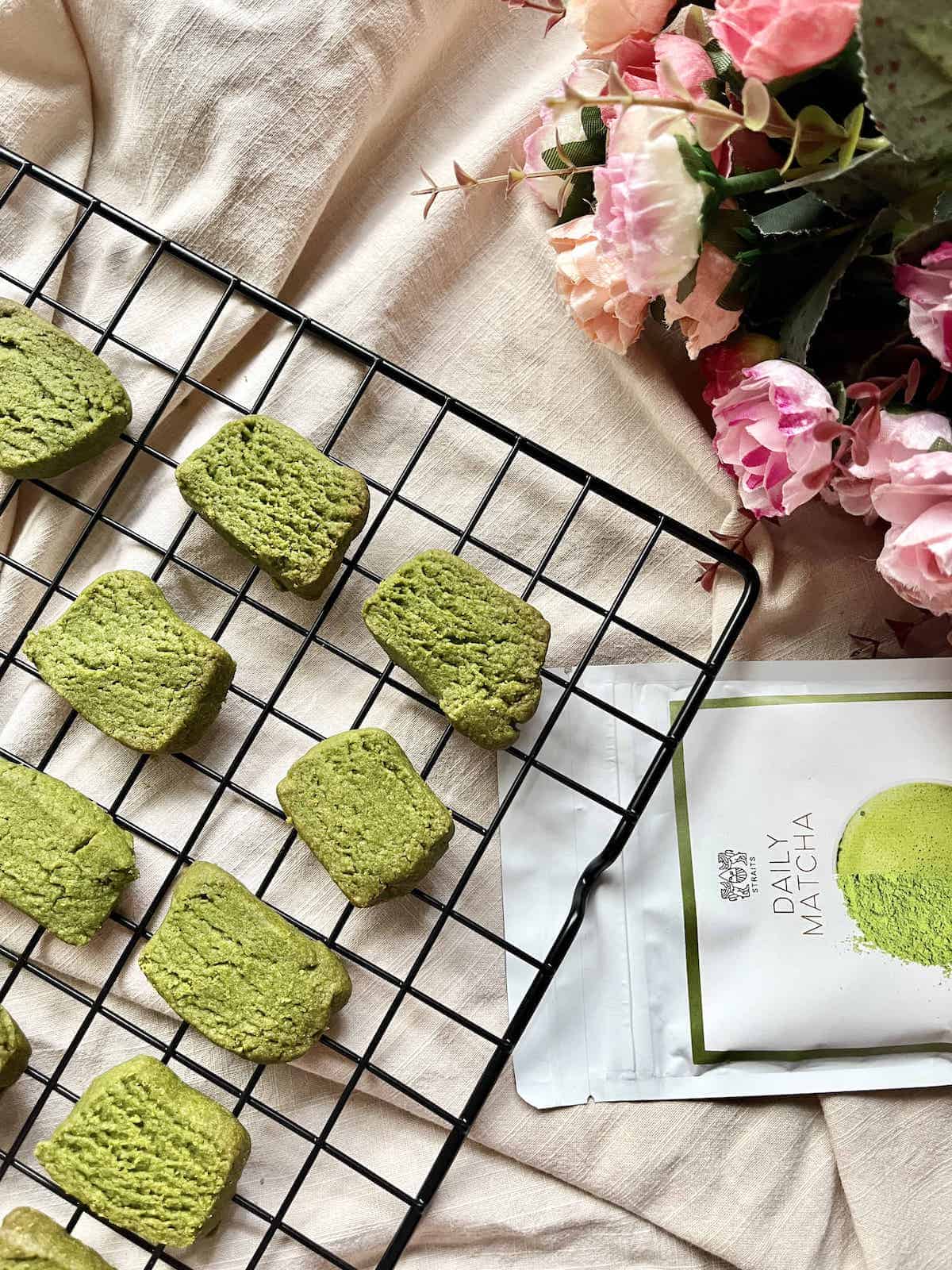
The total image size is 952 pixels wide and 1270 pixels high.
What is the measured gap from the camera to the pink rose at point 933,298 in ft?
2.67

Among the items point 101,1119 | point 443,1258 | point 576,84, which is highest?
point 576,84

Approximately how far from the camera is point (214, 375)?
3.92ft

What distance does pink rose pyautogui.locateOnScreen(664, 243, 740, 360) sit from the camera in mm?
939

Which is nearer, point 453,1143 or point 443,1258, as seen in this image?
point 453,1143

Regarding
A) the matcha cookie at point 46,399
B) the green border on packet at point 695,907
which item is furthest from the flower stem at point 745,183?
the matcha cookie at point 46,399

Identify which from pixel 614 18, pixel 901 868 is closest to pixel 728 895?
pixel 901 868

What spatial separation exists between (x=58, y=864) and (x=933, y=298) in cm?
92

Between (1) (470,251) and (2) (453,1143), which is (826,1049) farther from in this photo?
(1) (470,251)

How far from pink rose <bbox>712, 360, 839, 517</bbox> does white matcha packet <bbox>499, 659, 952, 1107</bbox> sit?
29cm

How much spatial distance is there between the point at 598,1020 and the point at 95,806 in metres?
0.56

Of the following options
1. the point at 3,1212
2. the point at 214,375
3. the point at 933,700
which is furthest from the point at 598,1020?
the point at 214,375

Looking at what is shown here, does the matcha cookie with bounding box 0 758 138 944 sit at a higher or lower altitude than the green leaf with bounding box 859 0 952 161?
lower

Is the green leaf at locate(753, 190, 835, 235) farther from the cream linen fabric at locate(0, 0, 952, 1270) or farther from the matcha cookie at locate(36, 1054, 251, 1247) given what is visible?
the matcha cookie at locate(36, 1054, 251, 1247)

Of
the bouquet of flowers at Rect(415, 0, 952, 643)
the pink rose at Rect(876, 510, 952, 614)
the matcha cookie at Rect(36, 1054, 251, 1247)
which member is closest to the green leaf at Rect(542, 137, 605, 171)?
the bouquet of flowers at Rect(415, 0, 952, 643)
